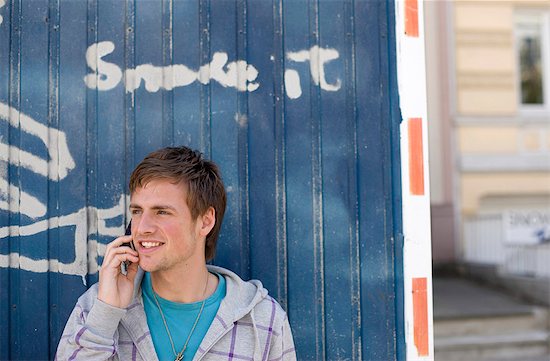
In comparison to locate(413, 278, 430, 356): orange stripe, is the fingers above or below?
above

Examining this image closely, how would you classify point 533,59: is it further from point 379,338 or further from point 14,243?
point 14,243

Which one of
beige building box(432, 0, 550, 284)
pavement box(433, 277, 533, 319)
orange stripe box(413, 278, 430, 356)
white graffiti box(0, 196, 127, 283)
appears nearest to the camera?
white graffiti box(0, 196, 127, 283)

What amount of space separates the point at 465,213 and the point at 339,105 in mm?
8479

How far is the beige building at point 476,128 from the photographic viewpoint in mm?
10914

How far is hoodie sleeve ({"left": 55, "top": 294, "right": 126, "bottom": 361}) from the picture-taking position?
→ 231 centimetres

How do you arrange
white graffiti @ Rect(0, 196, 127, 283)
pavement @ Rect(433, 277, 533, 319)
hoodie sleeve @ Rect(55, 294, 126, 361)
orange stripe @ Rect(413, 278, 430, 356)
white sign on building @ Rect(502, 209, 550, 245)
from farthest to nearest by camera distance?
white sign on building @ Rect(502, 209, 550, 245)
pavement @ Rect(433, 277, 533, 319)
orange stripe @ Rect(413, 278, 430, 356)
white graffiti @ Rect(0, 196, 127, 283)
hoodie sleeve @ Rect(55, 294, 126, 361)

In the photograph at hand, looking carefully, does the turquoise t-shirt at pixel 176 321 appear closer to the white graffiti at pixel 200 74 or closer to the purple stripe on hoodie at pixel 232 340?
the purple stripe on hoodie at pixel 232 340

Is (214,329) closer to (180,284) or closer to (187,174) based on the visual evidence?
(180,284)

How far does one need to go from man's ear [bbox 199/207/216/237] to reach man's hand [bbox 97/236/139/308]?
313 millimetres

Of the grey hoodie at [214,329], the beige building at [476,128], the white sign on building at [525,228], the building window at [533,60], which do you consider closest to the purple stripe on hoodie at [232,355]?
the grey hoodie at [214,329]

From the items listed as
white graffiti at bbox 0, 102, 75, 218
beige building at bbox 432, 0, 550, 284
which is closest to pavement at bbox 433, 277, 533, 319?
beige building at bbox 432, 0, 550, 284

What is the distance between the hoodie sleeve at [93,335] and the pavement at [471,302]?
5.77 m

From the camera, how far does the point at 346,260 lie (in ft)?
10.1

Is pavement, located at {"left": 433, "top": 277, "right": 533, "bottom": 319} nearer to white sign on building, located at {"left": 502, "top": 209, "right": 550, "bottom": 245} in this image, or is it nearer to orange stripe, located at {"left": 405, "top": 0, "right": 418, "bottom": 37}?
white sign on building, located at {"left": 502, "top": 209, "right": 550, "bottom": 245}
